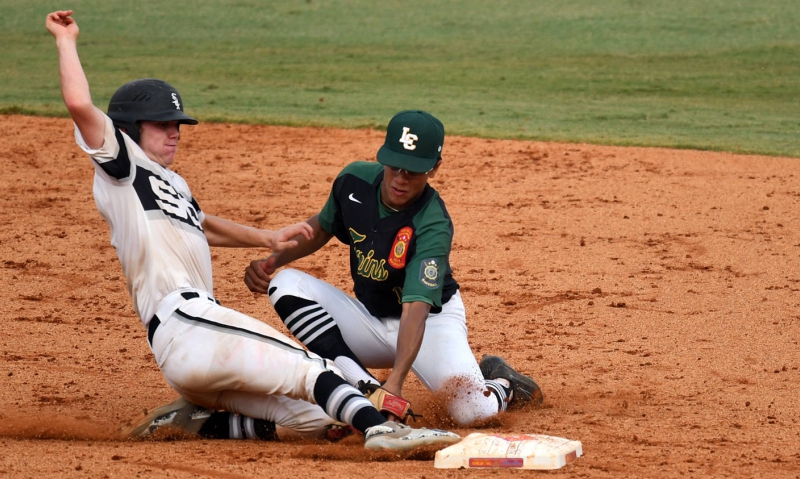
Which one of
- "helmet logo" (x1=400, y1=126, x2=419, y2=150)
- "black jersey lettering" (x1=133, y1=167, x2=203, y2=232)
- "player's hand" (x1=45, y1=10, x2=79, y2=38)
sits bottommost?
"black jersey lettering" (x1=133, y1=167, x2=203, y2=232)

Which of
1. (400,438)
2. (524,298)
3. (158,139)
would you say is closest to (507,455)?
(400,438)

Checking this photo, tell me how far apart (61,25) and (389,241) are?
1.60 meters

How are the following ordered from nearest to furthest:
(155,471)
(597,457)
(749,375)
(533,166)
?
(155,471) → (597,457) → (749,375) → (533,166)

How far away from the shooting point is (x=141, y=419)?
4.21 metres

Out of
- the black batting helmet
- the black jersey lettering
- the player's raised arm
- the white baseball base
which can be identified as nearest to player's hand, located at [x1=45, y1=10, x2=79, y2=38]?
the player's raised arm

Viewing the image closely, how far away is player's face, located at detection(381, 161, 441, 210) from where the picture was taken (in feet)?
14.6

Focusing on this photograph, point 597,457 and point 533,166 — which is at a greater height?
point 533,166

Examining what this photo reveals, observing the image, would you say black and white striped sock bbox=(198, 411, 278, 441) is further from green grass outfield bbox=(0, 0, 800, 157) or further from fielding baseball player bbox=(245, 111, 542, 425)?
green grass outfield bbox=(0, 0, 800, 157)

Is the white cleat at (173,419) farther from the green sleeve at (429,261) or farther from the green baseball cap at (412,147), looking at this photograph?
the green baseball cap at (412,147)

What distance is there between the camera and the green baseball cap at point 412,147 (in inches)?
173

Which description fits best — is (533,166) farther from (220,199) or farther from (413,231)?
(413,231)

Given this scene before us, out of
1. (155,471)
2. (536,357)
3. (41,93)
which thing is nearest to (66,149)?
(41,93)

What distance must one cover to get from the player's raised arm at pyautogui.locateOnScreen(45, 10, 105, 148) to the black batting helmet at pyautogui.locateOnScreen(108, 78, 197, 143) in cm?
35

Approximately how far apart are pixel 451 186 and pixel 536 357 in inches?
A: 148
